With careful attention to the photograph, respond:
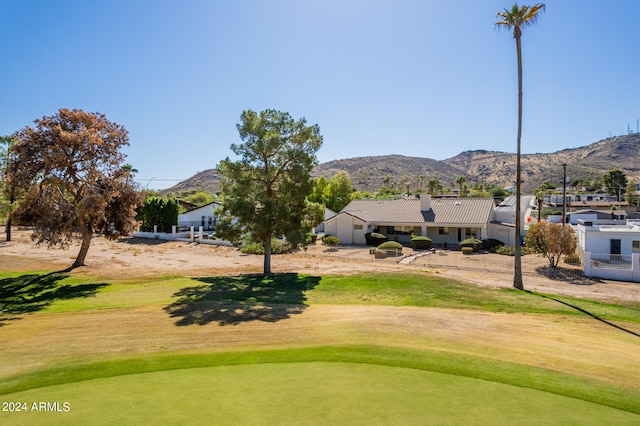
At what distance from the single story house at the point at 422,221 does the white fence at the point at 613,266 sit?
17.3 metres

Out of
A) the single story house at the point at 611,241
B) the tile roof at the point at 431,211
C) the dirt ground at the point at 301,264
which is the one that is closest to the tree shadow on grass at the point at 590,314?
the dirt ground at the point at 301,264

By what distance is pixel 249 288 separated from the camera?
845 inches

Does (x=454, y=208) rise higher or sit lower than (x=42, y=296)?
higher

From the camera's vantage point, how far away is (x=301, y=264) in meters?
31.2

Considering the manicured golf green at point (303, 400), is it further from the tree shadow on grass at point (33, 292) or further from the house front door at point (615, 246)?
the house front door at point (615, 246)

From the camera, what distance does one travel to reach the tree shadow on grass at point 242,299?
15.3m

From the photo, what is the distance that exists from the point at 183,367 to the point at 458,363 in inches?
269

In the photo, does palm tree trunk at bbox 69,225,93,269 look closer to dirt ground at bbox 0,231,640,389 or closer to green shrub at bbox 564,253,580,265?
dirt ground at bbox 0,231,640,389

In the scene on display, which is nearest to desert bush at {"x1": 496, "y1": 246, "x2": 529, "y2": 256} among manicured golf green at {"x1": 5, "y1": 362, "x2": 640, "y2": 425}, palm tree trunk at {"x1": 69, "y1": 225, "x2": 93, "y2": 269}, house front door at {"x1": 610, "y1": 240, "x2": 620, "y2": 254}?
house front door at {"x1": 610, "y1": 240, "x2": 620, "y2": 254}

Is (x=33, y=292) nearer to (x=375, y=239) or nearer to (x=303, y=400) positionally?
(x=303, y=400)

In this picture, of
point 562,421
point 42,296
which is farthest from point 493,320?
point 42,296

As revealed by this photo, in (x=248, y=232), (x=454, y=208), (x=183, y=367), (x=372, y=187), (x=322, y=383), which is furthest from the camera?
(x=372, y=187)

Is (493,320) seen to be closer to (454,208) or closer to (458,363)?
(458,363)

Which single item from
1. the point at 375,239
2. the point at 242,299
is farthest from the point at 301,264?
the point at 375,239
